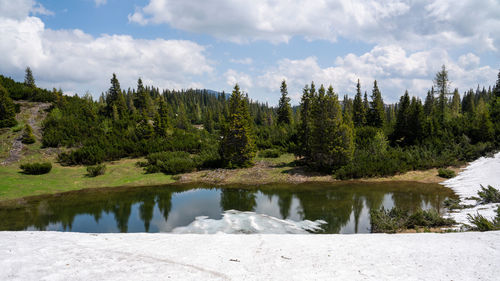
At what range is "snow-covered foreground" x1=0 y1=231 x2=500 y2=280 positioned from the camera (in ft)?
18.0

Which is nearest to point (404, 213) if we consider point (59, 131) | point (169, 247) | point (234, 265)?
point (234, 265)

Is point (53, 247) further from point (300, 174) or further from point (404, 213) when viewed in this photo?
point (300, 174)

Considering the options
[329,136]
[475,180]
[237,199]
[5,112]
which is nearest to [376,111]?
[329,136]

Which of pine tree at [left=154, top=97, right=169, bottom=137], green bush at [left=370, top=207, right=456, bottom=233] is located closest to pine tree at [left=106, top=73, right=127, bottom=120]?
pine tree at [left=154, top=97, right=169, bottom=137]

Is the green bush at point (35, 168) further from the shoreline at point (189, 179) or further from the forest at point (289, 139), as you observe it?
the forest at point (289, 139)

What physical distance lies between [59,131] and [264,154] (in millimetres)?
25842

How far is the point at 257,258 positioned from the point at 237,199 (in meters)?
10.9

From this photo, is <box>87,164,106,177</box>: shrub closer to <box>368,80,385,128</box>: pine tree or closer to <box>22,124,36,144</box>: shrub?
<box>22,124,36,144</box>: shrub

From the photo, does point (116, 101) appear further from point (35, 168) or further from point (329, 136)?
point (329, 136)

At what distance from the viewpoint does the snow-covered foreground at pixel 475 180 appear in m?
12.2

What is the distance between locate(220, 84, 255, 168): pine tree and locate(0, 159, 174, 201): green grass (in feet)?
21.5

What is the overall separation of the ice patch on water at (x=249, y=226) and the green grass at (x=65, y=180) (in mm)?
12185

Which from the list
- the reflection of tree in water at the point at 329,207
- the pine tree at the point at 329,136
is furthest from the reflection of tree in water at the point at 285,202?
the pine tree at the point at 329,136

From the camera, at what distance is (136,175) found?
25.2 meters
